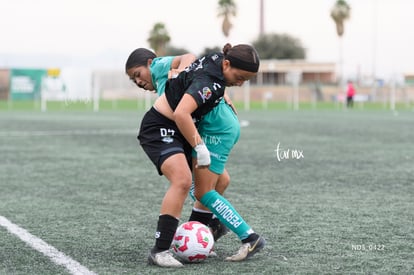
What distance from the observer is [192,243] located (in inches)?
207

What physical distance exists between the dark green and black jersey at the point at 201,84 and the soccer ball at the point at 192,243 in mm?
816

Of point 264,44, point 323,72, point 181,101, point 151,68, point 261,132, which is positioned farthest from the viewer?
point 264,44

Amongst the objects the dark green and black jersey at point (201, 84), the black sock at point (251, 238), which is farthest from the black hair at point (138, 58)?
the black sock at point (251, 238)

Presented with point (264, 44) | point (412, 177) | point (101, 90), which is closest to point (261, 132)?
point (412, 177)

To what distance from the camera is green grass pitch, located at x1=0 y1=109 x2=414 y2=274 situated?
5.28 metres

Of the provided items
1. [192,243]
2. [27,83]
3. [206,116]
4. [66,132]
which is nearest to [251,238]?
[192,243]

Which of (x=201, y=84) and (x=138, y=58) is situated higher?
(x=138, y=58)

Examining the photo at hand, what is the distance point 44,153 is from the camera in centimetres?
1427

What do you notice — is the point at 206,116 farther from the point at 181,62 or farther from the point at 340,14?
the point at 340,14

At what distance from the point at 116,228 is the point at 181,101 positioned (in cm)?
208

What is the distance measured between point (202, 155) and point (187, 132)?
0.57 ft

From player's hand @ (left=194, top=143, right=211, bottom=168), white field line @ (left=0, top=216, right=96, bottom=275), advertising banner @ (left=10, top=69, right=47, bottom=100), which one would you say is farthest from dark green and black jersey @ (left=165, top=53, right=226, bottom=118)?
advertising banner @ (left=10, top=69, right=47, bottom=100)

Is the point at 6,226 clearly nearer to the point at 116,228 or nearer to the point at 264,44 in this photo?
the point at 116,228

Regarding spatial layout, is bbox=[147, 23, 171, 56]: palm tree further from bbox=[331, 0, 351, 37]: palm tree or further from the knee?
the knee
